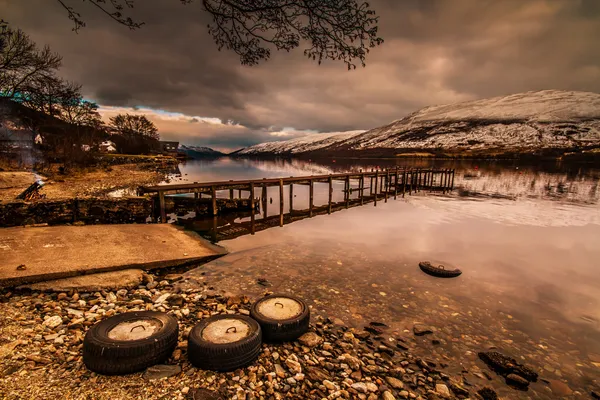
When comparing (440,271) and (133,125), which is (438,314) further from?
(133,125)

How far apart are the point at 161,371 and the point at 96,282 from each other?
389cm

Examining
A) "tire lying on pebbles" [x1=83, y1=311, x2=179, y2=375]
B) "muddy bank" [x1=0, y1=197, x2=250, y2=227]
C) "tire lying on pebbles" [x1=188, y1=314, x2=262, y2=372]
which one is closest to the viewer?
"tire lying on pebbles" [x1=83, y1=311, x2=179, y2=375]

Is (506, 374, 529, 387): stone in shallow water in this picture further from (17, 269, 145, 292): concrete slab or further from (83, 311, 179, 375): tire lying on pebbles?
(17, 269, 145, 292): concrete slab

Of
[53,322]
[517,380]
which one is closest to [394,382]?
[517,380]

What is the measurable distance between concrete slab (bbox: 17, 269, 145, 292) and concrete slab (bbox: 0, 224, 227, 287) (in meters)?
0.13

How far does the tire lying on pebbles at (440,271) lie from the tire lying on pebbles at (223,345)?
766 cm

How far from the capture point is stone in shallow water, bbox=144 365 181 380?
11.5 ft

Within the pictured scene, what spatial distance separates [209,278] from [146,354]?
183 inches

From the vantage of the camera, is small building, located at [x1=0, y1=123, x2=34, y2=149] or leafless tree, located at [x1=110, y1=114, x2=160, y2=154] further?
leafless tree, located at [x1=110, y1=114, x2=160, y2=154]

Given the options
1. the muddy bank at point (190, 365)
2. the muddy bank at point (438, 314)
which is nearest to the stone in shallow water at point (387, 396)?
the muddy bank at point (190, 365)

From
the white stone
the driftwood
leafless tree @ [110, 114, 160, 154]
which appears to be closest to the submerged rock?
the white stone

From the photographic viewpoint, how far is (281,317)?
5.02 m

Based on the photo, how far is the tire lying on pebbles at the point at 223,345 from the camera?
373cm

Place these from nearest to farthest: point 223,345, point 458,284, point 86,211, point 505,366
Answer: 1. point 223,345
2. point 505,366
3. point 458,284
4. point 86,211
